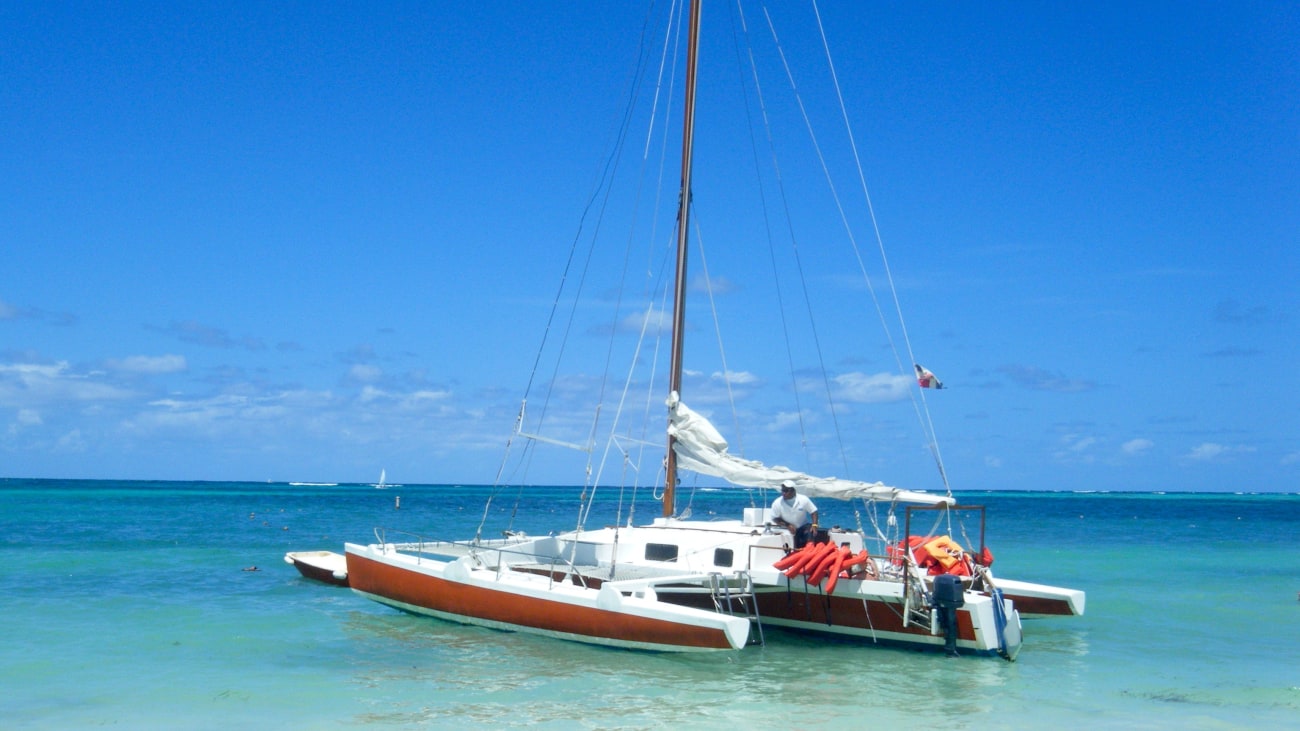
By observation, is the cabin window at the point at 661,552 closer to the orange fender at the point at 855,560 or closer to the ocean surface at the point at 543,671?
the ocean surface at the point at 543,671

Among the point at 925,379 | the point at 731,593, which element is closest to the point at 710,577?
the point at 731,593

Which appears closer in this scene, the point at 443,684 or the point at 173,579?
the point at 443,684

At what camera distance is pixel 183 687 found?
1351cm

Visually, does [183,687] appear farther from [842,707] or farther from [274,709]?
[842,707]

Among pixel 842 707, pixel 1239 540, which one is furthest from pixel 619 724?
pixel 1239 540

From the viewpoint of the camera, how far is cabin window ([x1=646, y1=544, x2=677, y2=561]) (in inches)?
672

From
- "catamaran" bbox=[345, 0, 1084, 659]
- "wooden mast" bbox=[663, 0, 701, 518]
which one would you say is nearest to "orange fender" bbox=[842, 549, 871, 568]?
"catamaran" bbox=[345, 0, 1084, 659]

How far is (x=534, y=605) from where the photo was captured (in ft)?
52.6

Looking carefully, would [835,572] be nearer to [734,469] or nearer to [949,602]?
[949,602]

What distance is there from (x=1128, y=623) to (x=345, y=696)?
1420 centimetres

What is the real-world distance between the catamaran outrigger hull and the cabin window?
3.14 feet

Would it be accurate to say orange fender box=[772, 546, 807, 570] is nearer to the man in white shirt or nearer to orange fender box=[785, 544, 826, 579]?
orange fender box=[785, 544, 826, 579]

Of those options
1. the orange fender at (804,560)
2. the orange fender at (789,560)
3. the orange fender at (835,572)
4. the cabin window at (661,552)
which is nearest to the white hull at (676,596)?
the cabin window at (661,552)

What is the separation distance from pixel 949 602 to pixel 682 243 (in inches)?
288
